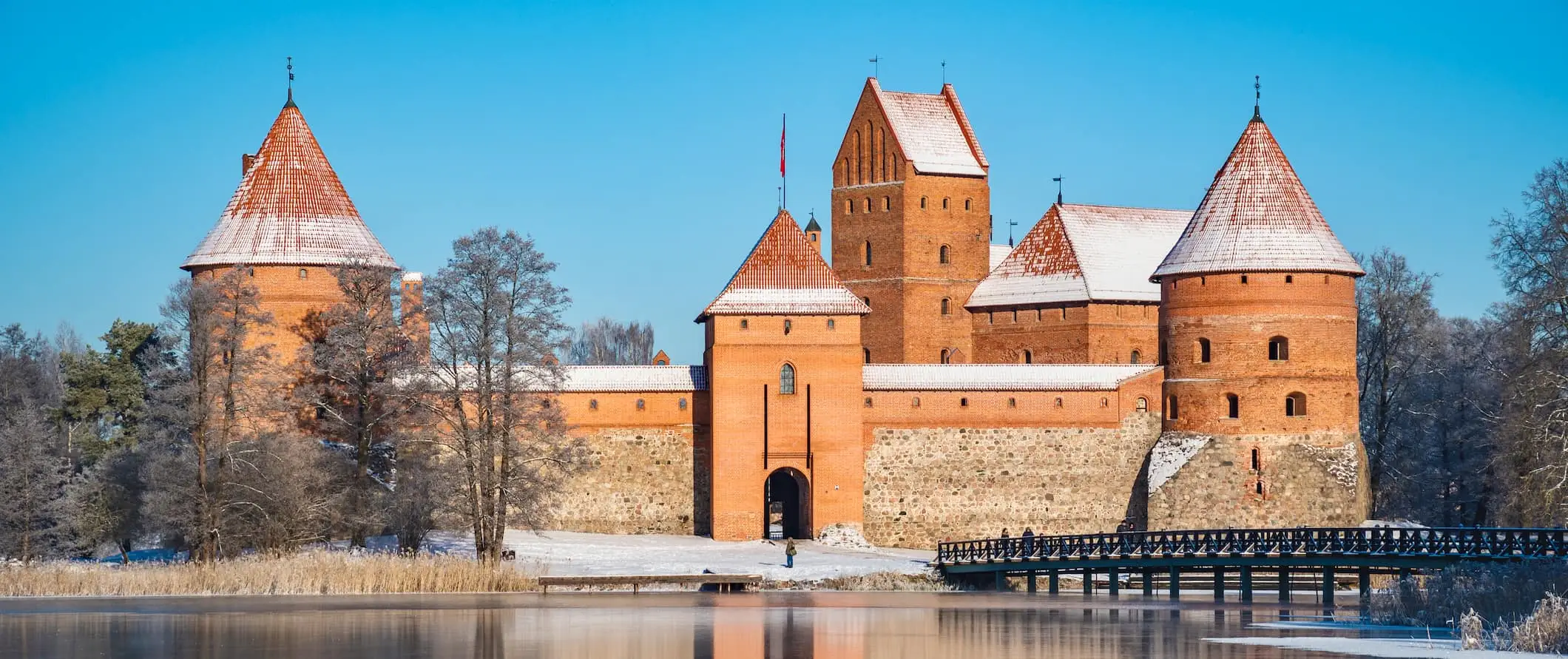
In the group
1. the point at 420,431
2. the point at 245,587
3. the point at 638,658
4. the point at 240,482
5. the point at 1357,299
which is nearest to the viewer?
the point at 638,658

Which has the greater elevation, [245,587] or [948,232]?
[948,232]

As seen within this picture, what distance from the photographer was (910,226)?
2009 inches

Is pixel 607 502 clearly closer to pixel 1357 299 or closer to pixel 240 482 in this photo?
pixel 240 482

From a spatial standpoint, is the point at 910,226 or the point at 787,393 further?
the point at 910,226

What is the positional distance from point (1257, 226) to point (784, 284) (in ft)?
30.5

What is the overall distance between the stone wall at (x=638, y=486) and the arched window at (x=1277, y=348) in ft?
36.7

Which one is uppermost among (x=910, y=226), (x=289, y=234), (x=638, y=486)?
(x=910, y=226)

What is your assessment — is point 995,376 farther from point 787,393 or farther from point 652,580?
point 652,580

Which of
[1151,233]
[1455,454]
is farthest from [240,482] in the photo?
[1455,454]

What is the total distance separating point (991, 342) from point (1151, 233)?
4.90 meters

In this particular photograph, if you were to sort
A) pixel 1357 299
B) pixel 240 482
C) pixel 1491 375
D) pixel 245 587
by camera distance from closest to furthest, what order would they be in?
pixel 245 587 < pixel 240 482 < pixel 1491 375 < pixel 1357 299

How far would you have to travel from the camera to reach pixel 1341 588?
37594 mm

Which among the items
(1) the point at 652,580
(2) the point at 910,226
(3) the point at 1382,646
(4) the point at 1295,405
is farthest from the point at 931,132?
(3) the point at 1382,646

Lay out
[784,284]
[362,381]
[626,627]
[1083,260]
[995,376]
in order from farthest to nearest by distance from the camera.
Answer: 1. [1083,260]
2. [995,376]
3. [784,284]
4. [362,381]
5. [626,627]
